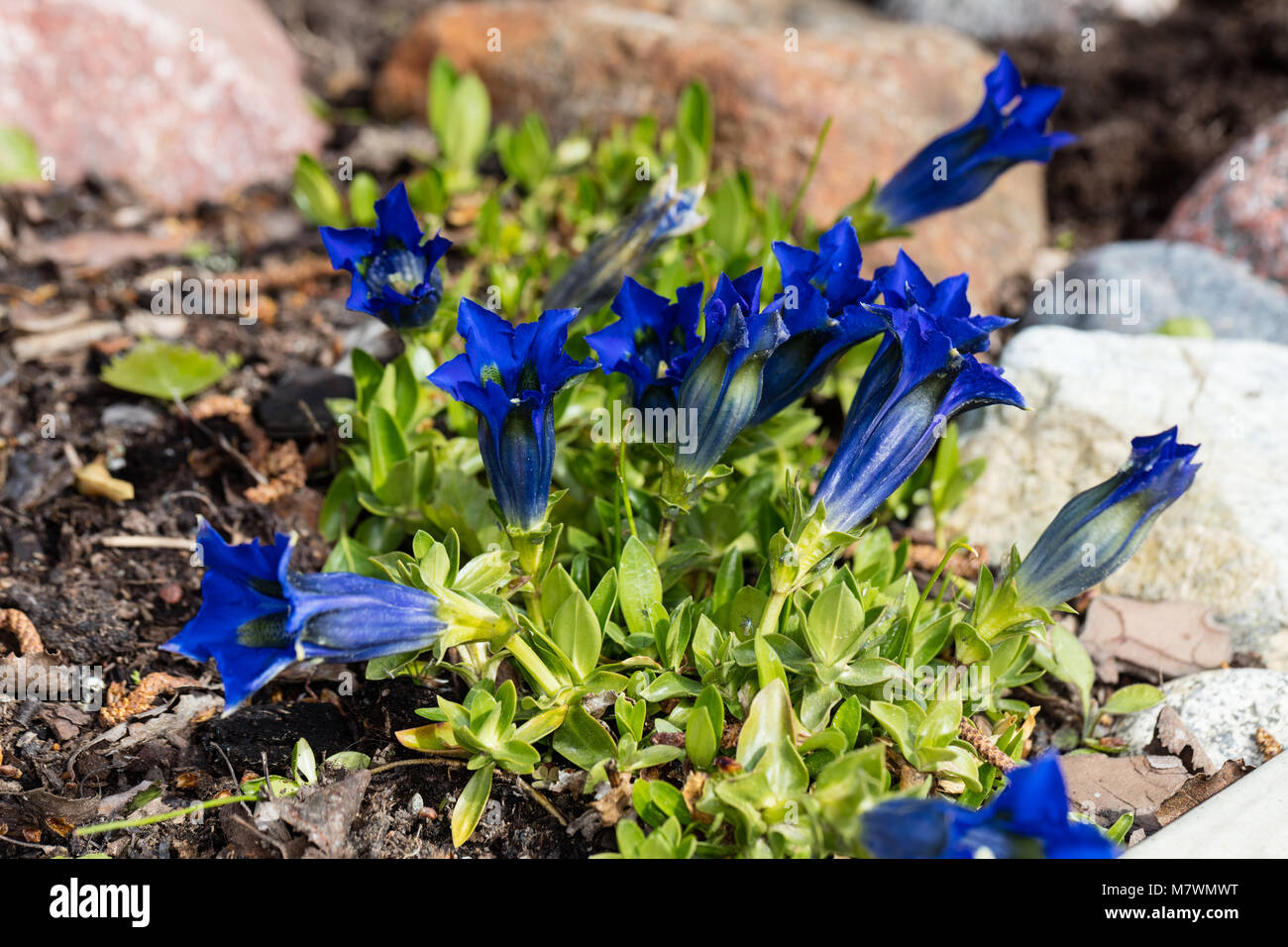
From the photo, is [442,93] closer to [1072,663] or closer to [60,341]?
[60,341]

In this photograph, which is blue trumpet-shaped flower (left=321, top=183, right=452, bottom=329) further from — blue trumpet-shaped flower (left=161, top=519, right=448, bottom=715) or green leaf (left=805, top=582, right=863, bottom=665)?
green leaf (left=805, top=582, right=863, bottom=665)

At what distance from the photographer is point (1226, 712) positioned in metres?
2.86

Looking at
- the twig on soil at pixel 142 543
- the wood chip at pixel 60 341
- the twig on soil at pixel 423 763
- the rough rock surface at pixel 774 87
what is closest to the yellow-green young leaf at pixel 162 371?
the wood chip at pixel 60 341

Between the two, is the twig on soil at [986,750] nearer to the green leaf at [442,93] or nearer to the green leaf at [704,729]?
the green leaf at [704,729]

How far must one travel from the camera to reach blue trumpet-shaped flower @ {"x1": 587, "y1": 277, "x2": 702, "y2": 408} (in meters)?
2.50

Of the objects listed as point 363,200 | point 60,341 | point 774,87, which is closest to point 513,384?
point 363,200

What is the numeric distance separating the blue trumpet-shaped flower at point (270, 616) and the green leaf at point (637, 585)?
0.66 m

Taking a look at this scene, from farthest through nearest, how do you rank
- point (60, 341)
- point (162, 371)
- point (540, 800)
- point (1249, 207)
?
point (1249, 207) → point (60, 341) → point (162, 371) → point (540, 800)

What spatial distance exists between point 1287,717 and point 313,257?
375 centimetres

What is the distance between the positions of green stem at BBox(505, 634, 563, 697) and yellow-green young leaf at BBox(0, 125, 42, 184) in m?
3.58

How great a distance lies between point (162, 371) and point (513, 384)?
1.87 m

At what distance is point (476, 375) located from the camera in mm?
2258

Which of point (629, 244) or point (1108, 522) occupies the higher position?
point (629, 244)

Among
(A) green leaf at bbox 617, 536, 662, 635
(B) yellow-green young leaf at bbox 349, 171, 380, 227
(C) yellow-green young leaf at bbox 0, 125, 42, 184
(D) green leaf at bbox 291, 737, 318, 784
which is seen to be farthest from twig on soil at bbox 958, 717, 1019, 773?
(C) yellow-green young leaf at bbox 0, 125, 42, 184
